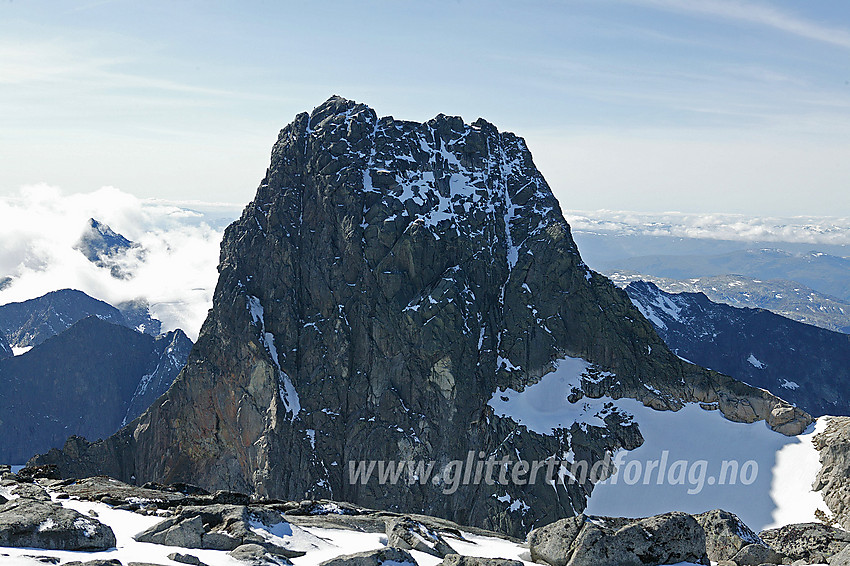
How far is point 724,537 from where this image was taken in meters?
32.9

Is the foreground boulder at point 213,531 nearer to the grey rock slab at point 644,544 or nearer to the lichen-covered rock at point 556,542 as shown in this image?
the lichen-covered rock at point 556,542

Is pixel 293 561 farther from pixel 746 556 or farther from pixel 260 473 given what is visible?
pixel 260 473

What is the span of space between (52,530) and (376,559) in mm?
12796

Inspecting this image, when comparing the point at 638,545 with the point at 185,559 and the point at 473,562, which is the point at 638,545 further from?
the point at 185,559

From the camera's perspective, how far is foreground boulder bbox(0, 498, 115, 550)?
24219 millimetres

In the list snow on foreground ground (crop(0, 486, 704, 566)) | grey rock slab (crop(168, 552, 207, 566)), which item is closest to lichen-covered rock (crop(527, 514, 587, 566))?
snow on foreground ground (crop(0, 486, 704, 566))

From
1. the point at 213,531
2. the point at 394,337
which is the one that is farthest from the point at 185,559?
the point at 394,337

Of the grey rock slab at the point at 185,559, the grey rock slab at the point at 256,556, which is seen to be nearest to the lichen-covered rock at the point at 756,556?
the grey rock slab at the point at 256,556

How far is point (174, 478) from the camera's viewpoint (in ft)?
380

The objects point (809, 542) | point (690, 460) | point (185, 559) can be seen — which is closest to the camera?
point (185, 559)

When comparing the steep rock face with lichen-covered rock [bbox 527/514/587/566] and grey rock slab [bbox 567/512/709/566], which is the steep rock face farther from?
grey rock slab [bbox 567/512/709/566]

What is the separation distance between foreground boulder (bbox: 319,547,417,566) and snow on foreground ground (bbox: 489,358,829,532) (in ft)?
241

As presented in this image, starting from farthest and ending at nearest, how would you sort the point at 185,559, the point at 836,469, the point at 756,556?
the point at 836,469, the point at 756,556, the point at 185,559

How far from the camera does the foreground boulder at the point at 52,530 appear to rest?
79.5 ft
